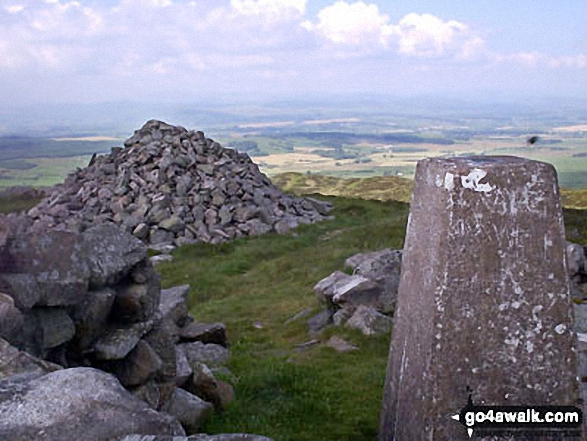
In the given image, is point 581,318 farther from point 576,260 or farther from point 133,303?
point 133,303

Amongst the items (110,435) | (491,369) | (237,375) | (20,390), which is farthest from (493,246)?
(237,375)

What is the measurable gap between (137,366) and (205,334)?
483 cm

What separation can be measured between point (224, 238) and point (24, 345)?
66.1 ft

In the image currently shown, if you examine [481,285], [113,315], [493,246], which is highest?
[493,246]

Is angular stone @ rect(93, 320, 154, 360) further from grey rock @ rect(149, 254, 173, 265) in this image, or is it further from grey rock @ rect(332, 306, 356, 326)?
grey rock @ rect(149, 254, 173, 265)

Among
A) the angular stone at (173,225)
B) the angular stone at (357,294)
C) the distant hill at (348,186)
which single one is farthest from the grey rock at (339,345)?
the distant hill at (348,186)

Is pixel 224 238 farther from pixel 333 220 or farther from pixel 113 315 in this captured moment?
pixel 113 315

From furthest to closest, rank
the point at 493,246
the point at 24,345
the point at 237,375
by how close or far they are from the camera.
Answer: the point at 237,375 < the point at 24,345 < the point at 493,246

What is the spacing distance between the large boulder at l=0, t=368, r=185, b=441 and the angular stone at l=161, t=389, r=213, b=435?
8.58 feet

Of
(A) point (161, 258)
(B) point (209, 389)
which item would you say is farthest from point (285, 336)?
(A) point (161, 258)

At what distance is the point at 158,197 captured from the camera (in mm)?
28797

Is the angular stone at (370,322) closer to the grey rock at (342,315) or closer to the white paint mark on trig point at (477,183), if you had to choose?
the grey rock at (342,315)

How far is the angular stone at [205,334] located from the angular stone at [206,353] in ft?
0.66

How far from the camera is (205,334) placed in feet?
40.5
